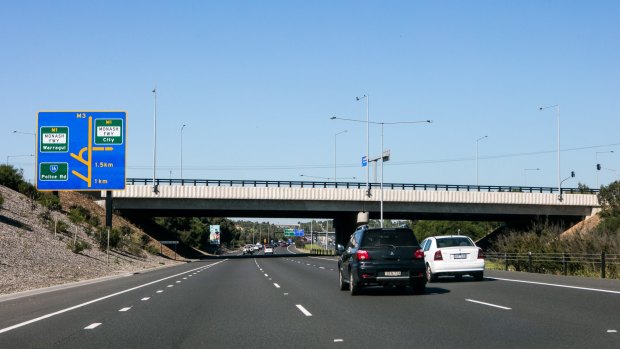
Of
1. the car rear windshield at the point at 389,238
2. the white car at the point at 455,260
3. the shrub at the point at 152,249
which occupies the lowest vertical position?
the shrub at the point at 152,249

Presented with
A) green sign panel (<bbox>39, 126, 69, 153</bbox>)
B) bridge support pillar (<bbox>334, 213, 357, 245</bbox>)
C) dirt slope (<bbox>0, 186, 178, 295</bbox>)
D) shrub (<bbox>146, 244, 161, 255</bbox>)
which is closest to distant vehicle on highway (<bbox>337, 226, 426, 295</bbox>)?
dirt slope (<bbox>0, 186, 178, 295</bbox>)

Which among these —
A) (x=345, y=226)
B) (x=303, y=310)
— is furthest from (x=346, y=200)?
(x=303, y=310)

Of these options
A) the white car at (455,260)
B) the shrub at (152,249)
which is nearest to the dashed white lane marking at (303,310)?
the white car at (455,260)

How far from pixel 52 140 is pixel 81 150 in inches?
62.4

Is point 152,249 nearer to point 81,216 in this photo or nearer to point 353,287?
point 81,216

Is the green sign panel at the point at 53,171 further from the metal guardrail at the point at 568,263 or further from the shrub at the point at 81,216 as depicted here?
the metal guardrail at the point at 568,263

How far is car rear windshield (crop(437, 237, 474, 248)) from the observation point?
25.8 metres

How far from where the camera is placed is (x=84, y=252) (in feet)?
145

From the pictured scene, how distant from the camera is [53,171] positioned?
129 feet

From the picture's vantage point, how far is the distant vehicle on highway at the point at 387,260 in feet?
62.2

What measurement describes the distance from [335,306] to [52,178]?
2694cm

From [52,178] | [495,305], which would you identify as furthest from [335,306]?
[52,178]

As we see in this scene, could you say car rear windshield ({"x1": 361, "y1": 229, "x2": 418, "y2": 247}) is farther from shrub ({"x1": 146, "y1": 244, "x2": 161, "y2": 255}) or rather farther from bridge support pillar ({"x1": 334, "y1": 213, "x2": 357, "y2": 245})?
bridge support pillar ({"x1": 334, "y1": 213, "x2": 357, "y2": 245})

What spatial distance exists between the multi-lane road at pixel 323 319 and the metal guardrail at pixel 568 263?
631 cm
